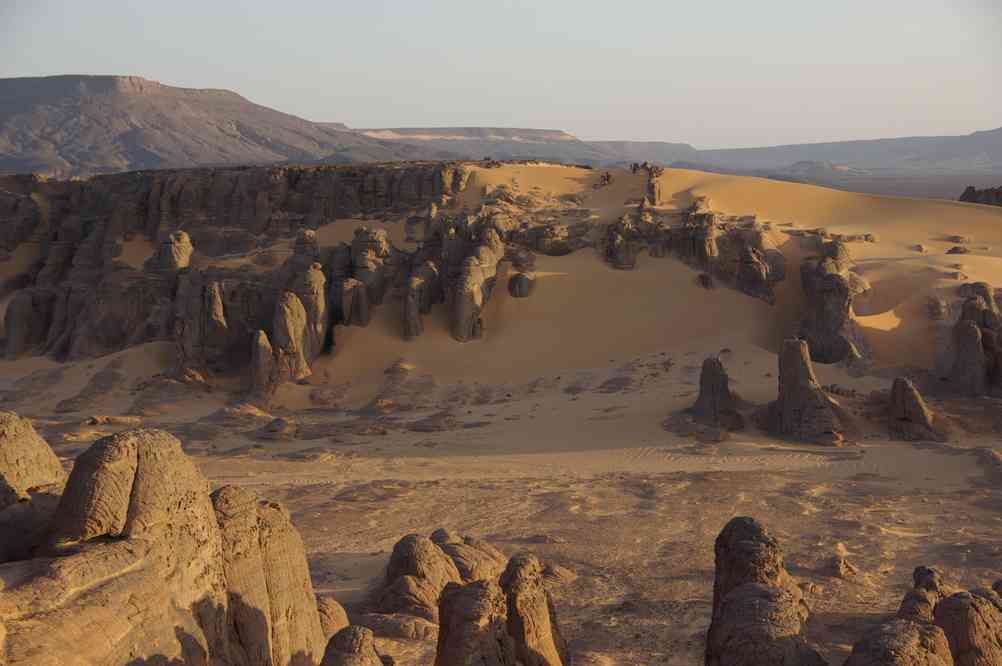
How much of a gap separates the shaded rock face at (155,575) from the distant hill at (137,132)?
316 feet

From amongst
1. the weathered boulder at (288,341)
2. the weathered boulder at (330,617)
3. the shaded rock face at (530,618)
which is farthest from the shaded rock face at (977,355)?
the weathered boulder at (330,617)

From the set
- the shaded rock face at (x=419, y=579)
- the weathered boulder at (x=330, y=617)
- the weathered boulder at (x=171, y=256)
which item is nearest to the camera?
the weathered boulder at (x=330, y=617)

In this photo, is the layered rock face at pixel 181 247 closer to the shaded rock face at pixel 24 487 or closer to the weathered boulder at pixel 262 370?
the weathered boulder at pixel 262 370

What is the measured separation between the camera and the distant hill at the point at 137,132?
11206 centimetres

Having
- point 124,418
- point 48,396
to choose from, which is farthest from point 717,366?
point 48,396

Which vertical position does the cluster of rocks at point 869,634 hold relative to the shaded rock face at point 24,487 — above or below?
below

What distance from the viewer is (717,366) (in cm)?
1905

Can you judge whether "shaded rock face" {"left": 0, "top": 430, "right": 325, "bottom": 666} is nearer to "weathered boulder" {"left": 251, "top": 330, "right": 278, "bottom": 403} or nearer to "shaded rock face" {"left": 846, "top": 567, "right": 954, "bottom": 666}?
"shaded rock face" {"left": 846, "top": 567, "right": 954, "bottom": 666}

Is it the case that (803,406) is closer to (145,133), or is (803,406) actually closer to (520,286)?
(520,286)

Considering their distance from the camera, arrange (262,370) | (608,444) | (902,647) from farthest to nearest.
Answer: (262,370), (608,444), (902,647)

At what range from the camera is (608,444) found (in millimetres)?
18859

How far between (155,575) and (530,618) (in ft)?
10.7

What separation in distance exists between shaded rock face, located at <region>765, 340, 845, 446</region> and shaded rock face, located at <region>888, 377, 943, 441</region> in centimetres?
102

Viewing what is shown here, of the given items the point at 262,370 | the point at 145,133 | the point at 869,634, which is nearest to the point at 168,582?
the point at 869,634
